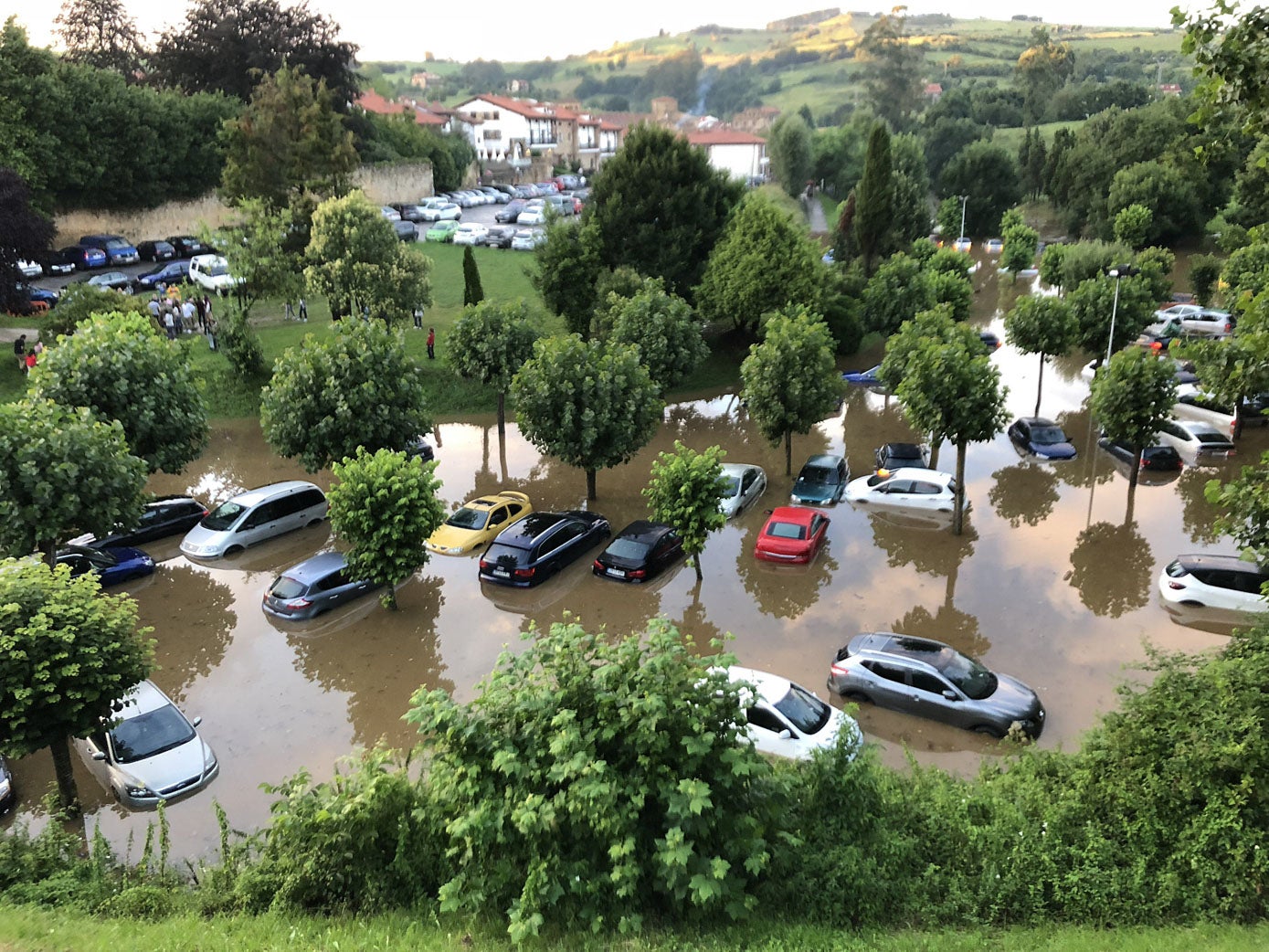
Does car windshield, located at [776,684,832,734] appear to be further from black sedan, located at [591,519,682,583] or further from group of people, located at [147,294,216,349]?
group of people, located at [147,294,216,349]

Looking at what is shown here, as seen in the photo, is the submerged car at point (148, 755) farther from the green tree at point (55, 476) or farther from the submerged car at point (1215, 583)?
the submerged car at point (1215, 583)

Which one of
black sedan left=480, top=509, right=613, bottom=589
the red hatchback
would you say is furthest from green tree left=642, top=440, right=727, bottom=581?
black sedan left=480, top=509, right=613, bottom=589

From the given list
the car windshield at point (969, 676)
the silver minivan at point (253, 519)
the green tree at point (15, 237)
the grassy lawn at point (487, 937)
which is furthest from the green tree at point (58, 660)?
the green tree at point (15, 237)

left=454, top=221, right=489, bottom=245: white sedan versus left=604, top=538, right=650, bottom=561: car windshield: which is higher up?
left=454, top=221, right=489, bottom=245: white sedan

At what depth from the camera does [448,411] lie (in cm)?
3023

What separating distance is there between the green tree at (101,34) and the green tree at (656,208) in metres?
49.5

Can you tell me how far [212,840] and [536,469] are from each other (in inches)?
603

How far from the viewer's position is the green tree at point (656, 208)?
3397 cm

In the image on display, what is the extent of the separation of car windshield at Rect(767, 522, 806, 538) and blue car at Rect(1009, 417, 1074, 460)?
10.6 m

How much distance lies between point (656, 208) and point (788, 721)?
26305 mm

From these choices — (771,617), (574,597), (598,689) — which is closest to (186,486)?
(574,597)

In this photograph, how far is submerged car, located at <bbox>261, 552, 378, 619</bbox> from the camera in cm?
1736

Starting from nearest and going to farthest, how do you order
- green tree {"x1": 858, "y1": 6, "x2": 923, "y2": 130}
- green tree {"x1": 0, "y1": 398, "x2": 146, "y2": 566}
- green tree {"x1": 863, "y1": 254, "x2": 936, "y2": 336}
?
green tree {"x1": 0, "y1": 398, "x2": 146, "y2": 566} < green tree {"x1": 863, "y1": 254, "x2": 936, "y2": 336} < green tree {"x1": 858, "y1": 6, "x2": 923, "y2": 130}

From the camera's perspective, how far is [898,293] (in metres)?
34.1
